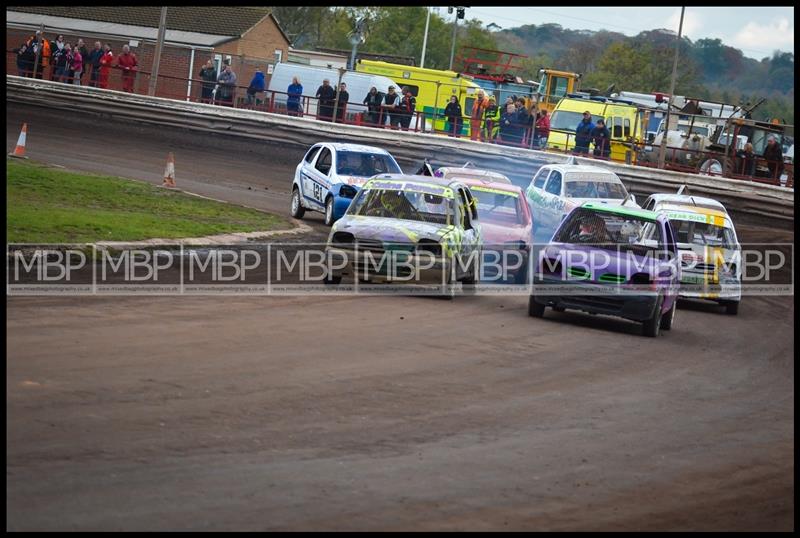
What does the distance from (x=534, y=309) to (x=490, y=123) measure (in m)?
21.6

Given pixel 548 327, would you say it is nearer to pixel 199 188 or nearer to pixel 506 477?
pixel 506 477

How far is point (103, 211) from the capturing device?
19.6 metres

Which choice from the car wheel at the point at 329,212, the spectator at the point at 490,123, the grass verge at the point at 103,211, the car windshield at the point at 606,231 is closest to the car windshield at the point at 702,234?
the car windshield at the point at 606,231

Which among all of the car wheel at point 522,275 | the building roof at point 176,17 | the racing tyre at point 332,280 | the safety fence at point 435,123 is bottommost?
the racing tyre at point 332,280

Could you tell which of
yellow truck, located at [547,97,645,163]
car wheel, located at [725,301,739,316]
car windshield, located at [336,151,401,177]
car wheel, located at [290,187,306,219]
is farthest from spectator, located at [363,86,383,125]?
car wheel, located at [725,301,739,316]

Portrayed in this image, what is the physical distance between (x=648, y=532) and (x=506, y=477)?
119 cm

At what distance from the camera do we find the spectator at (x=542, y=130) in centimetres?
3522

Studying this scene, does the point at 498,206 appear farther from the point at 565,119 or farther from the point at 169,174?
the point at 565,119

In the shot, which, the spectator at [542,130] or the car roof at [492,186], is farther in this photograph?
the spectator at [542,130]

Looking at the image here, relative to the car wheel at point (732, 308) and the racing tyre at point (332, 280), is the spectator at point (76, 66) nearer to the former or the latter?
the racing tyre at point (332, 280)

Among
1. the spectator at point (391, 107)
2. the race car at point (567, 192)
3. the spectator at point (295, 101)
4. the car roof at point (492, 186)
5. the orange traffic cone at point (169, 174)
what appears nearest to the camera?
the car roof at point (492, 186)

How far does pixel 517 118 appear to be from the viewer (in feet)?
116

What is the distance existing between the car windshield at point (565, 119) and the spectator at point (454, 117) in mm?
4563

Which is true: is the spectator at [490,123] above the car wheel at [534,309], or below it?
above
